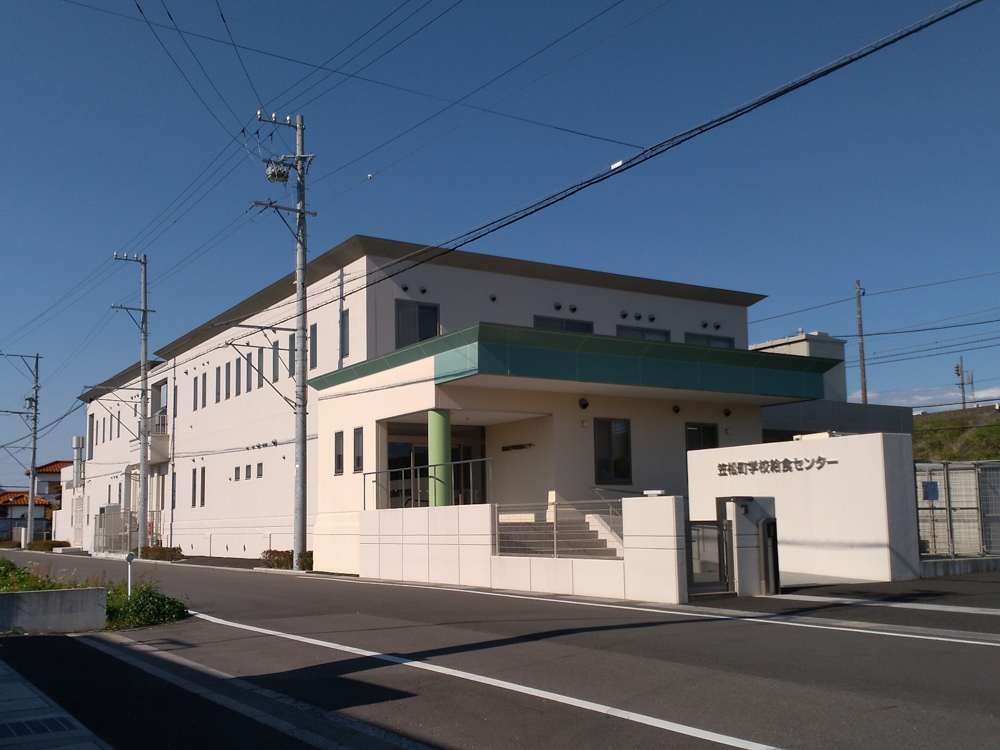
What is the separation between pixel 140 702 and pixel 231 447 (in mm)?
33192

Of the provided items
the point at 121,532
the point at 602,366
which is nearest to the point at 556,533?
the point at 602,366

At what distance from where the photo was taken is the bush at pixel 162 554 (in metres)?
41.3

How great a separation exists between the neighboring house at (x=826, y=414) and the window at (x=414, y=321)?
11429mm

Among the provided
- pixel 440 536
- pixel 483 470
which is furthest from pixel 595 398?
pixel 440 536

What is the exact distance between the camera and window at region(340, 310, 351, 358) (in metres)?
29.9

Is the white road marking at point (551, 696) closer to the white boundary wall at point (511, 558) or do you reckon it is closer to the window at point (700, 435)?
the white boundary wall at point (511, 558)

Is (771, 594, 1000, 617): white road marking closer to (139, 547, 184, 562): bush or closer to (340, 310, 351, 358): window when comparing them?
(340, 310, 351, 358): window

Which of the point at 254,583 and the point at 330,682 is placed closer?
the point at 330,682

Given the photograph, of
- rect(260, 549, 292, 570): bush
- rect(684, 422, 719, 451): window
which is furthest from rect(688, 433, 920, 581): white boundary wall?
rect(260, 549, 292, 570): bush

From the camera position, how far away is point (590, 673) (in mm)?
9406

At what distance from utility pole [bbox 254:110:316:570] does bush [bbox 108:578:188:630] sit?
39.8 feet

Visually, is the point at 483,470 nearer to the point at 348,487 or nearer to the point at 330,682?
the point at 348,487

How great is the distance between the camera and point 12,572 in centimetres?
1973

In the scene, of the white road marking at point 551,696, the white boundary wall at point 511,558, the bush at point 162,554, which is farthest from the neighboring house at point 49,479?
the white road marking at point 551,696
